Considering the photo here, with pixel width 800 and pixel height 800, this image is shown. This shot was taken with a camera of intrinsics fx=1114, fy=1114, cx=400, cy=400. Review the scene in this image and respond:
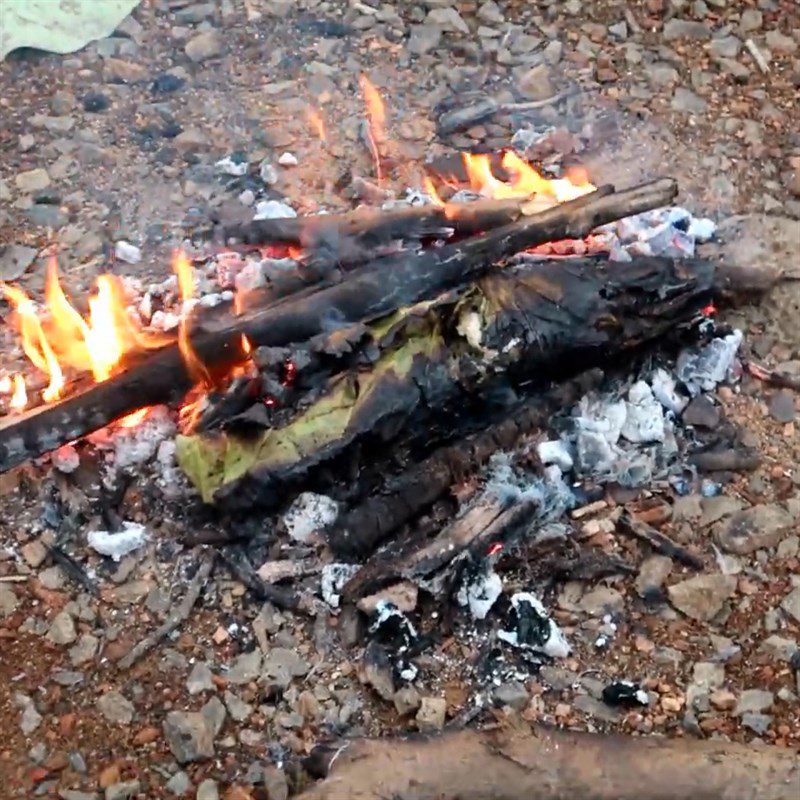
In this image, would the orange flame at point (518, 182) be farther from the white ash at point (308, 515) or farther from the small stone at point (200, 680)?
the small stone at point (200, 680)

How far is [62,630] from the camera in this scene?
3.11 metres

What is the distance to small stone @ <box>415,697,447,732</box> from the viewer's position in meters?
2.95

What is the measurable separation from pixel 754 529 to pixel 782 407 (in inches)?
20.7

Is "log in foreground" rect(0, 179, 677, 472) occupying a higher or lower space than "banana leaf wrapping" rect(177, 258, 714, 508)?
higher

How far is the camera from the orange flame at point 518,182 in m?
4.14

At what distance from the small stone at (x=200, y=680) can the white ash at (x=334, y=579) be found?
0.38 metres

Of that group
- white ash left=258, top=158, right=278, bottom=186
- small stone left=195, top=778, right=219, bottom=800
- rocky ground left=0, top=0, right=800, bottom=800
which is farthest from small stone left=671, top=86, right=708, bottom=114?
small stone left=195, top=778, right=219, bottom=800

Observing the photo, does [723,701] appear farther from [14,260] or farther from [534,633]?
[14,260]

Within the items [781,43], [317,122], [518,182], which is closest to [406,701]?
[518,182]

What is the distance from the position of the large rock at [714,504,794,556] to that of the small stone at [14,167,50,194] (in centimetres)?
280

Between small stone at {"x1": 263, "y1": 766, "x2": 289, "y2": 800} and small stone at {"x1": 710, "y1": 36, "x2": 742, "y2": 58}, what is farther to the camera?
small stone at {"x1": 710, "y1": 36, "x2": 742, "y2": 58}

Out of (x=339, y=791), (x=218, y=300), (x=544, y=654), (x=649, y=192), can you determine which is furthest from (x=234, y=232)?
(x=339, y=791)

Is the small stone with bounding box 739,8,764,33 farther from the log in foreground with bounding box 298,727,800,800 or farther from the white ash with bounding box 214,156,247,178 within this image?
the log in foreground with bounding box 298,727,800,800

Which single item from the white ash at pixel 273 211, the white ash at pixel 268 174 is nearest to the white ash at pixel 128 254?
the white ash at pixel 273 211
